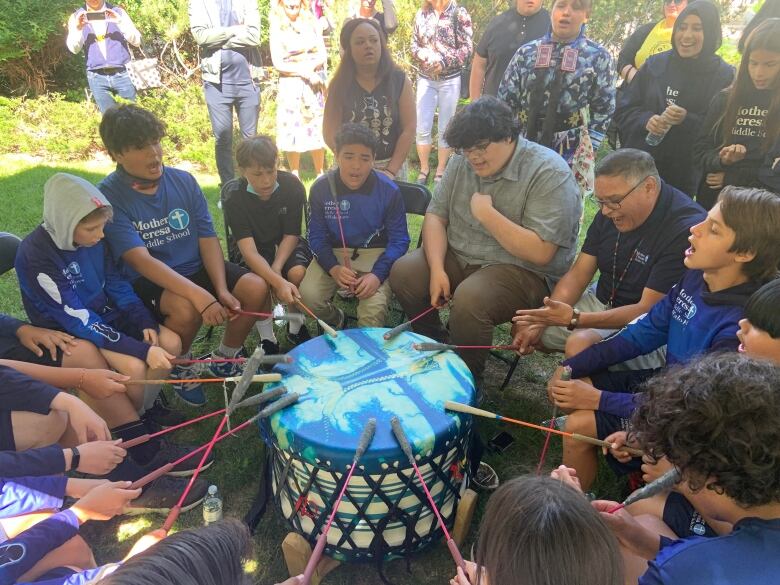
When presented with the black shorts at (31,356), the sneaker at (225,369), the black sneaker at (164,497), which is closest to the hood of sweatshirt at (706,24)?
the sneaker at (225,369)

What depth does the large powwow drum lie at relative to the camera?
192 cm

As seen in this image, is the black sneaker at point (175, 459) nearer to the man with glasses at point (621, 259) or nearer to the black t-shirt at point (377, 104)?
the man with glasses at point (621, 259)

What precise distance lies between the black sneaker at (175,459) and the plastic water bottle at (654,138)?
3584 mm

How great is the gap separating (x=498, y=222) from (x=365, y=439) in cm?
151

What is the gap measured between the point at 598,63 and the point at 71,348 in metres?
3.63

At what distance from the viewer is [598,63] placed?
362 centimetres

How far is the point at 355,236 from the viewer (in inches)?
140

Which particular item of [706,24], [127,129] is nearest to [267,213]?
[127,129]

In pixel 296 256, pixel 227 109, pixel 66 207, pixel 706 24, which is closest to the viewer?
pixel 66 207

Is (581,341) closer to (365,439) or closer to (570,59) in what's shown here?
(365,439)

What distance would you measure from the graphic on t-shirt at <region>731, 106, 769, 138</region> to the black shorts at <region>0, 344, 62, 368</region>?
404cm

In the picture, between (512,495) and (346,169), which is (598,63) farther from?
(512,495)

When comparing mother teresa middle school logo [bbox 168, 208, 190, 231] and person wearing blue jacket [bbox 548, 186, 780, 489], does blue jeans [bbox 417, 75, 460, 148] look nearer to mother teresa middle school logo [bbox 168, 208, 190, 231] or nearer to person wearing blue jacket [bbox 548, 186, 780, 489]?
mother teresa middle school logo [bbox 168, 208, 190, 231]

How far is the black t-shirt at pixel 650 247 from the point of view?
2.48 meters
